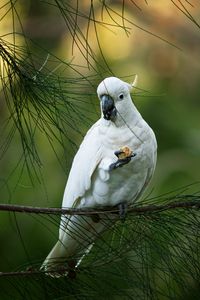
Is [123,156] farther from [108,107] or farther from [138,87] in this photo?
[138,87]

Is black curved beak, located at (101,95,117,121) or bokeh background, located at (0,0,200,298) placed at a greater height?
bokeh background, located at (0,0,200,298)

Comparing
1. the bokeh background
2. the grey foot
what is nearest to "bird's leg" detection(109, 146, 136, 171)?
the grey foot

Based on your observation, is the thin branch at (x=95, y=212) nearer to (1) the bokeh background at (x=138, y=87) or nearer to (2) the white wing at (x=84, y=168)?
(2) the white wing at (x=84, y=168)

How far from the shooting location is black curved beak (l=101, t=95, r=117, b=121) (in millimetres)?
1365

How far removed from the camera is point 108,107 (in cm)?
138

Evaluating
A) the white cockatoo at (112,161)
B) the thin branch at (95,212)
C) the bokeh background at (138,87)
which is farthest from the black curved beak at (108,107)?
the bokeh background at (138,87)

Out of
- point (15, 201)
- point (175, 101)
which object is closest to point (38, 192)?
point (15, 201)

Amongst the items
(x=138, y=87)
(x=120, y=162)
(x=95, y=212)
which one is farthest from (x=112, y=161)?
(x=138, y=87)

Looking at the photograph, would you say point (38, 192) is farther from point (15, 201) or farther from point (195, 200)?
point (195, 200)

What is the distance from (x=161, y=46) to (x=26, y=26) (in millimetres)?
723

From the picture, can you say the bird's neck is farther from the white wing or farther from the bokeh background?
the bokeh background

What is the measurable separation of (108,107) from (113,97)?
0.08 ft

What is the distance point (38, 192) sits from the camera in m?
2.82

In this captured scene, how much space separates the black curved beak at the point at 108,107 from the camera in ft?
4.48
